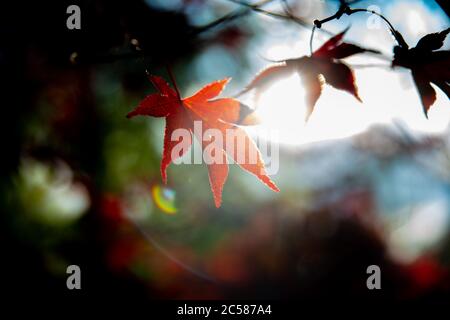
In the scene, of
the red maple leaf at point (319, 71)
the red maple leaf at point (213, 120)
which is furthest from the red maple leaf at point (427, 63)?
the red maple leaf at point (213, 120)

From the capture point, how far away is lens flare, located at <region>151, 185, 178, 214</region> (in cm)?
555

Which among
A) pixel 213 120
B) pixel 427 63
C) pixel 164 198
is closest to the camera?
pixel 427 63

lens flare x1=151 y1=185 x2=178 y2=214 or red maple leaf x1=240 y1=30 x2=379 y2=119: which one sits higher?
lens flare x1=151 y1=185 x2=178 y2=214

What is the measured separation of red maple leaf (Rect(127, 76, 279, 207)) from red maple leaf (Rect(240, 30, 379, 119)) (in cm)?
7

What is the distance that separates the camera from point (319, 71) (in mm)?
855

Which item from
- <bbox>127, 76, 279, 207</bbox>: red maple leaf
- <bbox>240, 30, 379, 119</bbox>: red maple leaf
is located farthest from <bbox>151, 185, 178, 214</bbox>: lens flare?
<bbox>240, 30, 379, 119</bbox>: red maple leaf

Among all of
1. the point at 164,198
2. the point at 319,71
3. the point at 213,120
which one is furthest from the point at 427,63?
the point at 164,198

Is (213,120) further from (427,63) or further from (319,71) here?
(427,63)

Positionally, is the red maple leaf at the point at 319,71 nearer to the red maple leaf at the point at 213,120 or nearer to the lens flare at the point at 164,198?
the red maple leaf at the point at 213,120

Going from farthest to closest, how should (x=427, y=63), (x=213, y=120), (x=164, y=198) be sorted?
(x=164, y=198) < (x=213, y=120) < (x=427, y=63)

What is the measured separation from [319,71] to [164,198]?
5.19 meters

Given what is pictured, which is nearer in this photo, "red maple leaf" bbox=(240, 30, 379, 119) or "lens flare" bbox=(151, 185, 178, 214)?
"red maple leaf" bbox=(240, 30, 379, 119)

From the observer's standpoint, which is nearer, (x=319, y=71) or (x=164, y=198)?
(x=319, y=71)

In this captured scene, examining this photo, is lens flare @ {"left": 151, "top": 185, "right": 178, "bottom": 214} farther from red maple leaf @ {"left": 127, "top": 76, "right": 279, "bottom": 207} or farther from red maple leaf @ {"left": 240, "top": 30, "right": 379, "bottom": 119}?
red maple leaf @ {"left": 240, "top": 30, "right": 379, "bottom": 119}
